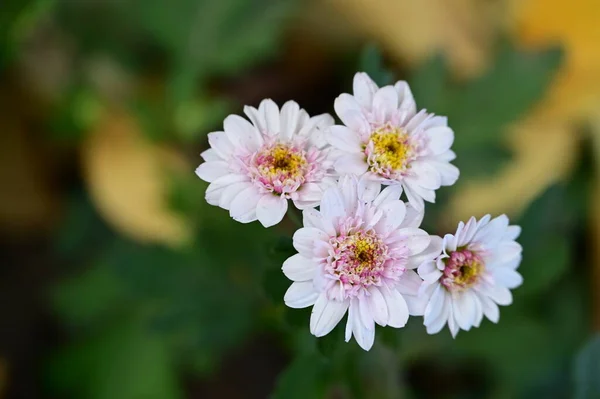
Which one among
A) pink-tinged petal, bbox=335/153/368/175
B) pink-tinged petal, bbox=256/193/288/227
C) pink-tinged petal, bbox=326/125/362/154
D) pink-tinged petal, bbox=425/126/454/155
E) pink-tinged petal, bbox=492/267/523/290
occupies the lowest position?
pink-tinged petal, bbox=492/267/523/290

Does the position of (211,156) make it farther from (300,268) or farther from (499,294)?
(499,294)

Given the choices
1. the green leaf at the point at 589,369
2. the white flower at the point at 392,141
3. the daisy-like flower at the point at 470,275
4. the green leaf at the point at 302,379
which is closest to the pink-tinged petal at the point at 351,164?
the white flower at the point at 392,141

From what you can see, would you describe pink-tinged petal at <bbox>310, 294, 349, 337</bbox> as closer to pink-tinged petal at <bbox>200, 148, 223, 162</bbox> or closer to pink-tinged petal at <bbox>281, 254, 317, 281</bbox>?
pink-tinged petal at <bbox>281, 254, 317, 281</bbox>

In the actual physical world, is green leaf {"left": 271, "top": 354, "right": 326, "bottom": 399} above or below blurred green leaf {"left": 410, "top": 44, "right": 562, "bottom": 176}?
below

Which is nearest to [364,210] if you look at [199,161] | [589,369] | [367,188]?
[367,188]

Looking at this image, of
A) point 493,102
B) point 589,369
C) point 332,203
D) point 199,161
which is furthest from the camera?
point 199,161

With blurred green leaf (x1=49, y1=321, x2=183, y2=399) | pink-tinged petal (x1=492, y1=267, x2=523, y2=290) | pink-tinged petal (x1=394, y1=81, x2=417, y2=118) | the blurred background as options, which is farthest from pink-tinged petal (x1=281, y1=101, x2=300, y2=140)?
blurred green leaf (x1=49, y1=321, x2=183, y2=399)
